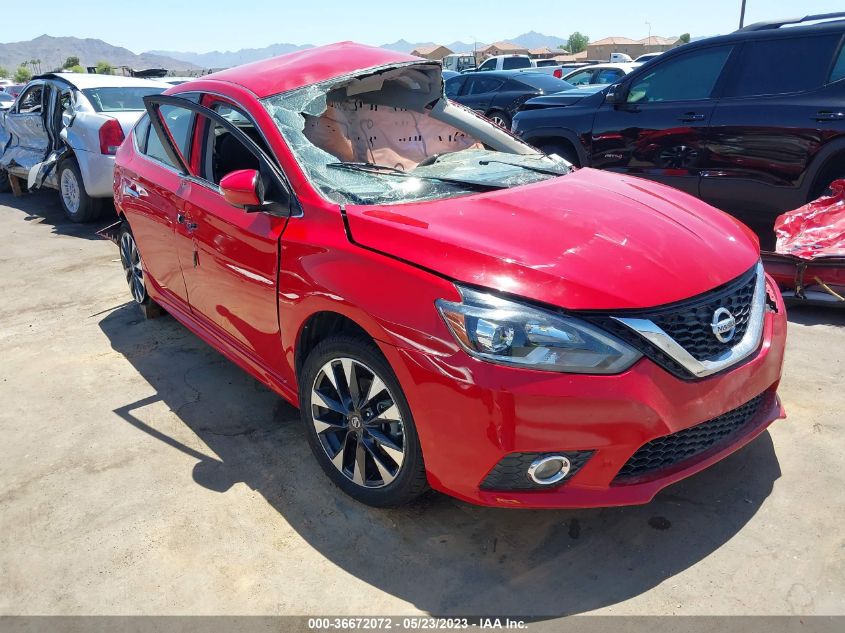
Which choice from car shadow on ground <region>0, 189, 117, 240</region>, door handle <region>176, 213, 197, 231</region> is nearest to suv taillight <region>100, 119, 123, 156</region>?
car shadow on ground <region>0, 189, 117, 240</region>

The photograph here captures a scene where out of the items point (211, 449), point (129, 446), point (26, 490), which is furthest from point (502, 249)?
point (26, 490)

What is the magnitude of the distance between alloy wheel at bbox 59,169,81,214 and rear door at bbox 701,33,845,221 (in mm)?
6932

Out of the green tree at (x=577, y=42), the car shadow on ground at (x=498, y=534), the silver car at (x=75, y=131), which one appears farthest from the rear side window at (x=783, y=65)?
the green tree at (x=577, y=42)

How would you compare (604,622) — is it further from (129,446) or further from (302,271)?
(129,446)

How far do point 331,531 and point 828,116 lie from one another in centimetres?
459

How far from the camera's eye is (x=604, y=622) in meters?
2.18

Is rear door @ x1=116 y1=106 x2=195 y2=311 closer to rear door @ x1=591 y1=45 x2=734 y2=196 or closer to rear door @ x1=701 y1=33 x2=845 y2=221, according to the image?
rear door @ x1=591 y1=45 x2=734 y2=196

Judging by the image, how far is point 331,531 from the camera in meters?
2.69

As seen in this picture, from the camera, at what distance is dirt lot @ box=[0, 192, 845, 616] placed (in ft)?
7.64

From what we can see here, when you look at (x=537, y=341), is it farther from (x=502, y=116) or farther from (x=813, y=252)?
(x=502, y=116)

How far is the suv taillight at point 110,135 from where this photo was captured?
24.6ft

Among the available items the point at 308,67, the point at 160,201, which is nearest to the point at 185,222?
the point at 160,201

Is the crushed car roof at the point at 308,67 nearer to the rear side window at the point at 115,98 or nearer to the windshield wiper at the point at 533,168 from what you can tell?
the windshield wiper at the point at 533,168

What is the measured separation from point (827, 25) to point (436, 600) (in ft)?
17.1
